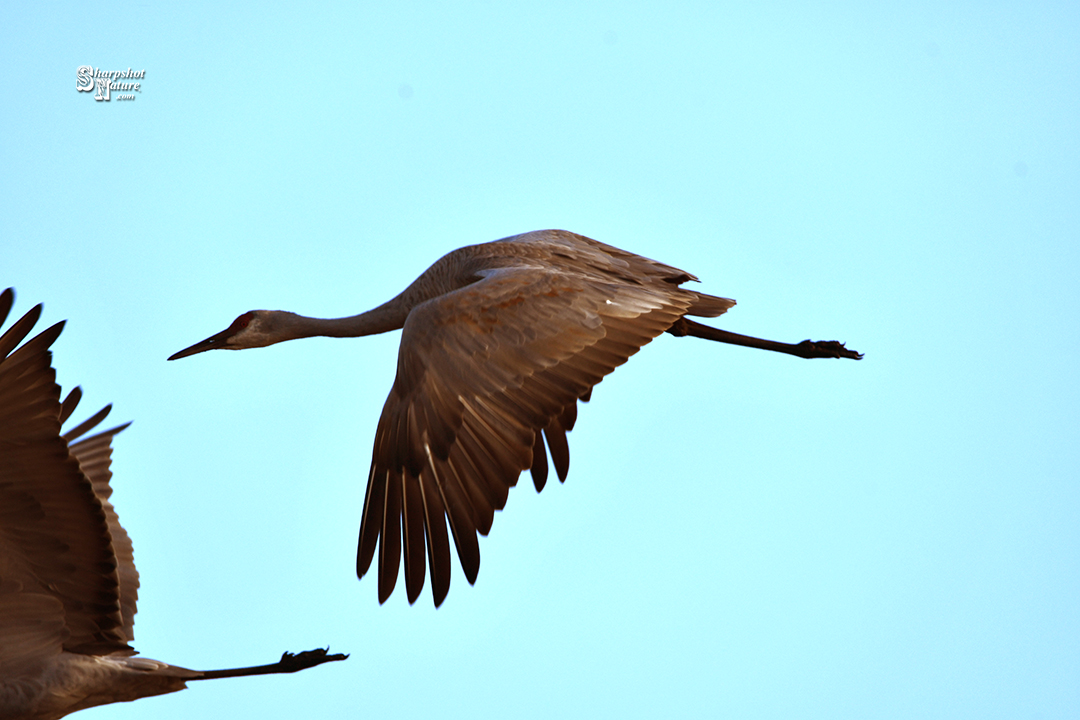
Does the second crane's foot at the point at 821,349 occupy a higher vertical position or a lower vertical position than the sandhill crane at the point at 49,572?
higher

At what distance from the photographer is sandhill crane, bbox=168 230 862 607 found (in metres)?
5.92

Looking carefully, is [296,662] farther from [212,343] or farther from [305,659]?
[212,343]

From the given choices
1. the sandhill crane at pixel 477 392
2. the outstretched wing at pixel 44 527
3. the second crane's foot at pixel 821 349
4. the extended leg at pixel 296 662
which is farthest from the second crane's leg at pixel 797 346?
the outstretched wing at pixel 44 527

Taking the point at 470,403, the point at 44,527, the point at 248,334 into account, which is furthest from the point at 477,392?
the point at 248,334

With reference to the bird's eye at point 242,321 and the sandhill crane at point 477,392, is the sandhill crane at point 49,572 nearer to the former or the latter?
the sandhill crane at point 477,392

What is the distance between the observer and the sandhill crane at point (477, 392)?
5918 mm

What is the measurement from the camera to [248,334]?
8594 mm

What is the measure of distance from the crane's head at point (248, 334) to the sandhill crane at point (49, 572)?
2.63 meters

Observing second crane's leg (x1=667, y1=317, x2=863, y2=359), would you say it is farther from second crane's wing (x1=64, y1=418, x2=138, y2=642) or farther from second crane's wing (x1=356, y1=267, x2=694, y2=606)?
second crane's wing (x1=64, y1=418, x2=138, y2=642)

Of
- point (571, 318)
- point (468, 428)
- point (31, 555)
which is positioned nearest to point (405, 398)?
point (468, 428)

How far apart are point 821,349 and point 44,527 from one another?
5764 millimetres

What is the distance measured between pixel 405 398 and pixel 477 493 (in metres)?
0.71

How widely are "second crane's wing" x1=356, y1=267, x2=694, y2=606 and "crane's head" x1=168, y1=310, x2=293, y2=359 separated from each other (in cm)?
241

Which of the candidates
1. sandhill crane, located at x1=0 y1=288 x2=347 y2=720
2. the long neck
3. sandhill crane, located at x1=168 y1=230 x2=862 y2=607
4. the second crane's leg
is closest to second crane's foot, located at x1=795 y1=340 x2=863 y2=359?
the second crane's leg
